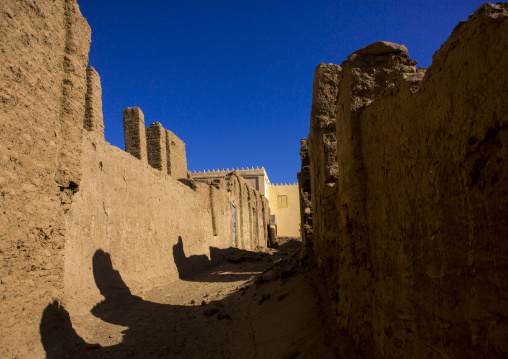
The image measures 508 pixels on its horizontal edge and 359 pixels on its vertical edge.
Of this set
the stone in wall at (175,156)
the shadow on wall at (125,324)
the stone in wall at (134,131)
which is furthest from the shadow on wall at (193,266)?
the shadow on wall at (125,324)

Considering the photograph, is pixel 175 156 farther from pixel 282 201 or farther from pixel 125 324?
pixel 282 201

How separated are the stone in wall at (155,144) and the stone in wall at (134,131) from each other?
131 cm

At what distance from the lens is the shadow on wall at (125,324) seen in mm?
4102

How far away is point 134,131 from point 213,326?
241 inches

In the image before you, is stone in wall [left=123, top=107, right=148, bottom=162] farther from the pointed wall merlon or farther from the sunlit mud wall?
the sunlit mud wall

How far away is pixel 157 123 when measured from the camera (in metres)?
11.5

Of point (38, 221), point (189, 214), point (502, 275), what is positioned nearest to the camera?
point (502, 275)

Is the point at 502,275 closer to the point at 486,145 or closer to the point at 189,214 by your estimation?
the point at 486,145

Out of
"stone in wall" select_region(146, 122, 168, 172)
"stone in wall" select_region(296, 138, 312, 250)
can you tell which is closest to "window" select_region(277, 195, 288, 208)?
"stone in wall" select_region(146, 122, 168, 172)

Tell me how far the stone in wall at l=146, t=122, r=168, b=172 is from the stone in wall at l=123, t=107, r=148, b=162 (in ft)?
4.29

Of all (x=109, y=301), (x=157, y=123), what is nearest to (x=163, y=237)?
(x=109, y=301)

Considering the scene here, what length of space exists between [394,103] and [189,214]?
30.1 ft

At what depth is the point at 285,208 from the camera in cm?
3816

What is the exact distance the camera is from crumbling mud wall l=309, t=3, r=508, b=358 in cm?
154
